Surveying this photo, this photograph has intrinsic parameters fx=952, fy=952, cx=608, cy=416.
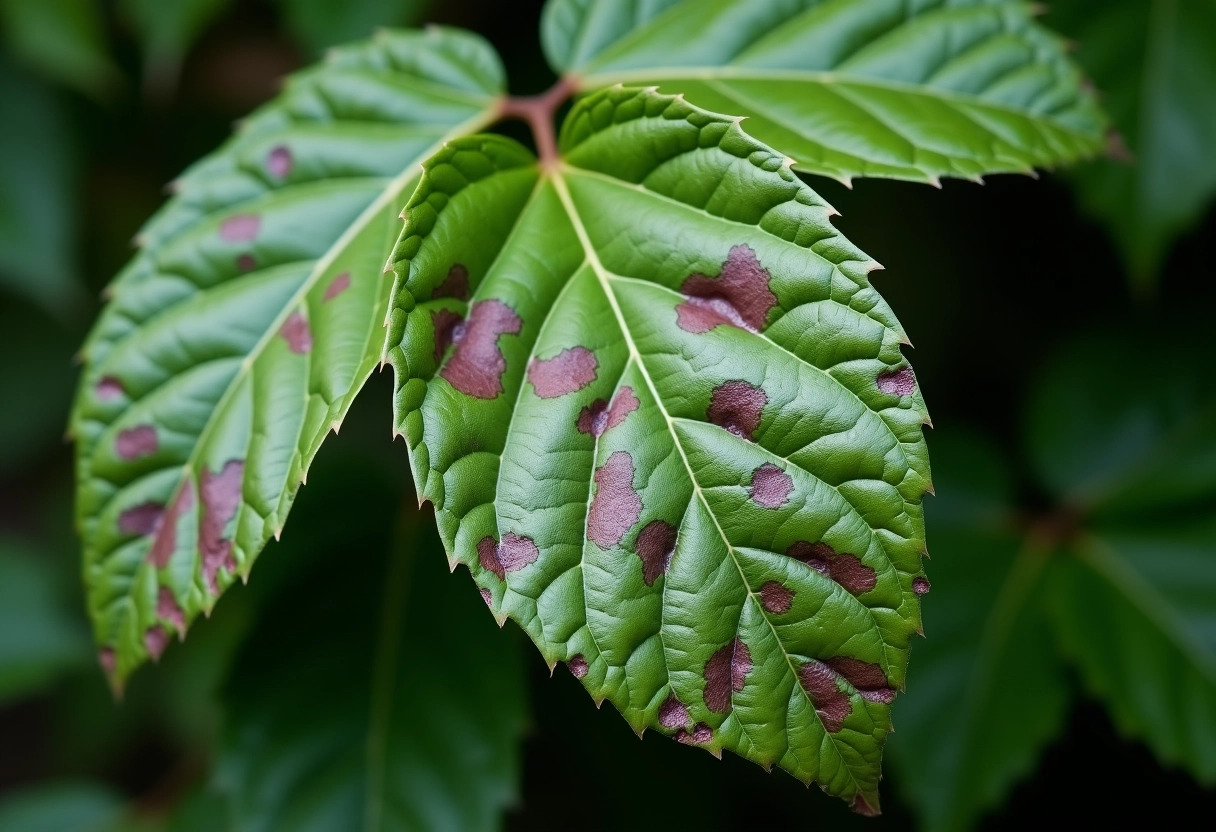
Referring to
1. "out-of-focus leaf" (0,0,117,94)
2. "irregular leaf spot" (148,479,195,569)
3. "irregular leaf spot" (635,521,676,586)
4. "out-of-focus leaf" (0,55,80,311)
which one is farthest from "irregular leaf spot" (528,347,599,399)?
"out-of-focus leaf" (0,55,80,311)

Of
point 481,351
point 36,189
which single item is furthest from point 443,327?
point 36,189

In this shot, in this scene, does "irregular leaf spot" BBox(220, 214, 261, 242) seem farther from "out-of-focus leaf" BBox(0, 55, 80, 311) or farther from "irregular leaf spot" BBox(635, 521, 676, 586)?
"out-of-focus leaf" BBox(0, 55, 80, 311)

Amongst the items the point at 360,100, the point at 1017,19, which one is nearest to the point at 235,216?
the point at 360,100

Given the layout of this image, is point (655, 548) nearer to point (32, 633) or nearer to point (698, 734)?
point (698, 734)

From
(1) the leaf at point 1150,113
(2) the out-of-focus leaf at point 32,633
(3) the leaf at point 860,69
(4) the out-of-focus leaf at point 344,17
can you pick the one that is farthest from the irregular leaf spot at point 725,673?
(2) the out-of-focus leaf at point 32,633

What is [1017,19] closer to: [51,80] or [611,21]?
[611,21]

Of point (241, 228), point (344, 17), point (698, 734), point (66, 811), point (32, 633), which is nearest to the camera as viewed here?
point (698, 734)

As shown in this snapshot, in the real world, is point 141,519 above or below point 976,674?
above
